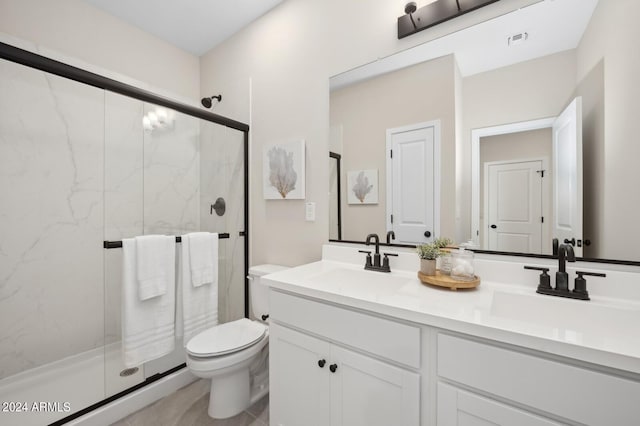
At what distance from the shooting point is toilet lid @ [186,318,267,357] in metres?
1.45

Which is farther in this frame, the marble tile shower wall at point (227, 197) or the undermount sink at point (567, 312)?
the marble tile shower wall at point (227, 197)

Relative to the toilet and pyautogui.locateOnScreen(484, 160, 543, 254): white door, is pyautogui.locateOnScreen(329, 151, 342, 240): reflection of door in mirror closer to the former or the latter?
the toilet

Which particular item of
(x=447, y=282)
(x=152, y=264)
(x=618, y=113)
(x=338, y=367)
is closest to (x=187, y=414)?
(x=152, y=264)

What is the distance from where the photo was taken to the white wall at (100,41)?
171cm

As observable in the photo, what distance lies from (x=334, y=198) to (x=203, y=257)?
0.98 metres

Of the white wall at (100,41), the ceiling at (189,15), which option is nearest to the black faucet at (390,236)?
the ceiling at (189,15)

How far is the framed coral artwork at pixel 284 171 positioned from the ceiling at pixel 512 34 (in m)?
0.82

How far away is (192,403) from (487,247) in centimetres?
192

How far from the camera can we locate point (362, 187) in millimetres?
1614

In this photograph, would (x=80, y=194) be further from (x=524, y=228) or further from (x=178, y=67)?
(x=524, y=228)

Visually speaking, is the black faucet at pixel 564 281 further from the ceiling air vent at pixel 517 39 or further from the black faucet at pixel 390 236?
the ceiling air vent at pixel 517 39

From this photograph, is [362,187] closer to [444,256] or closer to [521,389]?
[444,256]

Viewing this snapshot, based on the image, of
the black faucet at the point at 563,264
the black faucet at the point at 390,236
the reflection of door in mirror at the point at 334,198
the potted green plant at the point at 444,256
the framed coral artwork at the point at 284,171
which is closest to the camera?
the black faucet at the point at 563,264

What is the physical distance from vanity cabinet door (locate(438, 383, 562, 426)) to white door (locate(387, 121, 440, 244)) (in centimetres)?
73
